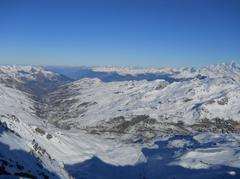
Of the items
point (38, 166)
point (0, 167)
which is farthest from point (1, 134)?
point (0, 167)

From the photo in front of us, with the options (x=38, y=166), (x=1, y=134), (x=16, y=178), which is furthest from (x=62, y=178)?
(x=16, y=178)

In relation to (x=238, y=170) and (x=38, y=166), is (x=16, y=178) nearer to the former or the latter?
(x=38, y=166)

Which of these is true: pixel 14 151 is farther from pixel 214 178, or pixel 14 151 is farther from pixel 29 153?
pixel 214 178

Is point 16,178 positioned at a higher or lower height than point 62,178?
higher

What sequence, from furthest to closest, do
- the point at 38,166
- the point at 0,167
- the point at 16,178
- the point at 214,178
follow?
the point at 214,178
the point at 38,166
the point at 0,167
the point at 16,178

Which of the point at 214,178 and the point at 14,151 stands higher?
the point at 14,151

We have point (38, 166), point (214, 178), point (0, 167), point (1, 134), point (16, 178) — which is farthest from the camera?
point (214, 178)

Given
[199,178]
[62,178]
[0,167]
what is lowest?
[199,178]

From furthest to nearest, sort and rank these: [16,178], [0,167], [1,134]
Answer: [1,134], [0,167], [16,178]

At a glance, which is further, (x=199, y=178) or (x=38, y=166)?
(x=199, y=178)
